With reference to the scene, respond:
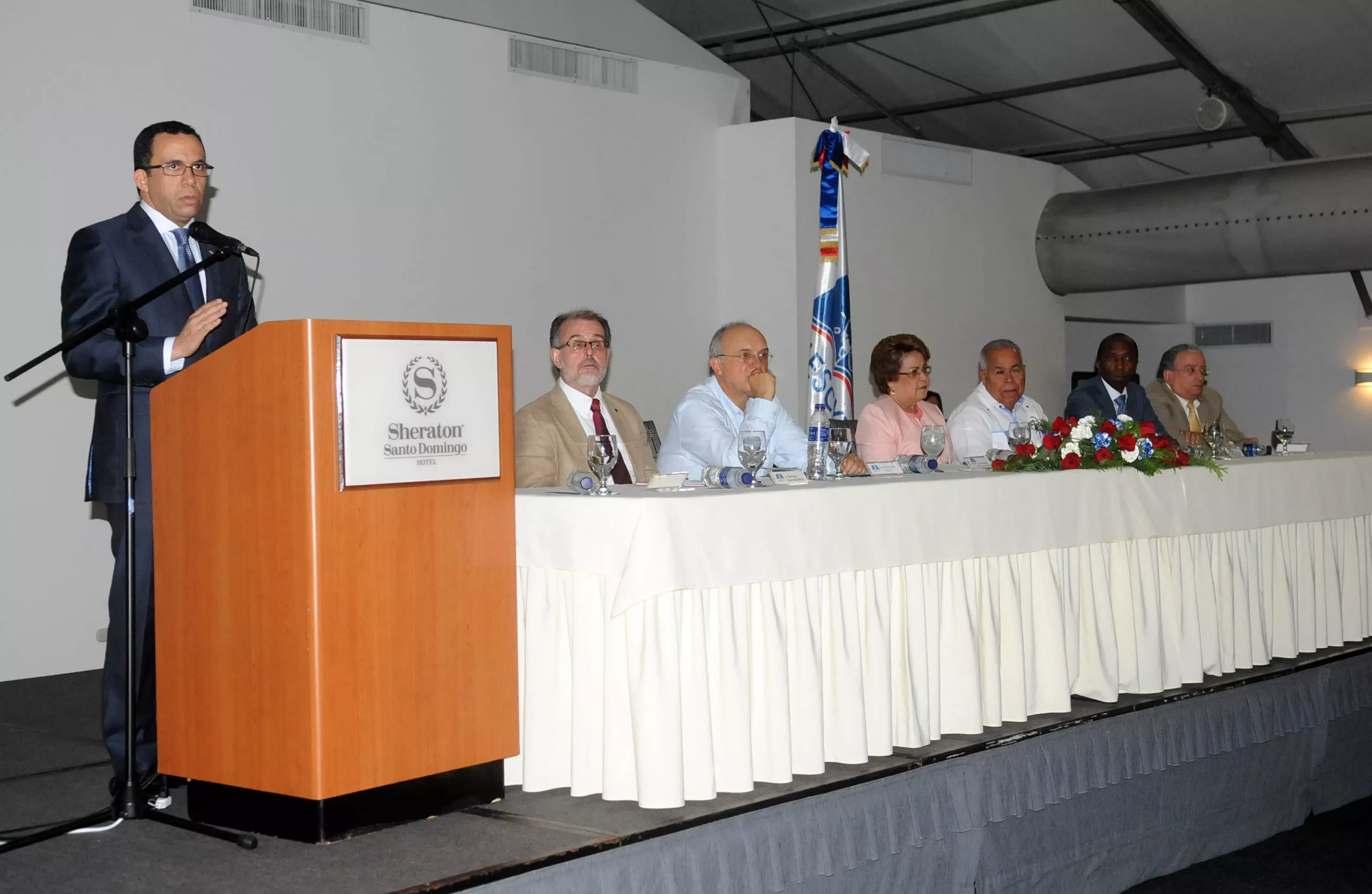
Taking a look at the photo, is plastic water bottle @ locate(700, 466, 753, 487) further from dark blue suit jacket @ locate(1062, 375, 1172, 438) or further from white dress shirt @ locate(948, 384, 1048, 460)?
dark blue suit jacket @ locate(1062, 375, 1172, 438)

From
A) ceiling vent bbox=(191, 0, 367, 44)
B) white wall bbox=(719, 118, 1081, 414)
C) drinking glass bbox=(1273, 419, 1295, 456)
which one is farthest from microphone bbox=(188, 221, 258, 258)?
white wall bbox=(719, 118, 1081, 414)

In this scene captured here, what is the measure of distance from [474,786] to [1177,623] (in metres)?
2.19

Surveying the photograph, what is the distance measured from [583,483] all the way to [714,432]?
1.03 meters

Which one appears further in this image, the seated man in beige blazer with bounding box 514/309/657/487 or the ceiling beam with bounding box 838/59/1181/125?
the ceiling beam with bounding box 838/59/1181/125

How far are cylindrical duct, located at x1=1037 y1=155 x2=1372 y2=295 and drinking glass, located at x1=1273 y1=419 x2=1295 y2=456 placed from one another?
11.2ft

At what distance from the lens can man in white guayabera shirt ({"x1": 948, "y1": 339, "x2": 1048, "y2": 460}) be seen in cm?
463

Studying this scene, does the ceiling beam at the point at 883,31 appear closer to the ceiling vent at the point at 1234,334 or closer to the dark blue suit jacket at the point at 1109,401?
the dark blue suit jacket at the point at 1109,401

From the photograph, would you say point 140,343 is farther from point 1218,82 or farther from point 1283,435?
point 1218,82

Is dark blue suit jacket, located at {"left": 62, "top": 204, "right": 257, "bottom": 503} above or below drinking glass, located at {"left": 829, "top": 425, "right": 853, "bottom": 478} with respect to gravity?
above

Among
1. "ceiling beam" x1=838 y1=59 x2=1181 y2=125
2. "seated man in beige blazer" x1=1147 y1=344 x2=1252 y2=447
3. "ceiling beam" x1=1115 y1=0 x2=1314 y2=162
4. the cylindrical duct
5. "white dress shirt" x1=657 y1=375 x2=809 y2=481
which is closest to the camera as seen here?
"white dress shirt" x1=657 y1=375 x2=809 y2=481

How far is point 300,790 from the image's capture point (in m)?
2.24

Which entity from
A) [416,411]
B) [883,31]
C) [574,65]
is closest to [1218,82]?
[883,31]

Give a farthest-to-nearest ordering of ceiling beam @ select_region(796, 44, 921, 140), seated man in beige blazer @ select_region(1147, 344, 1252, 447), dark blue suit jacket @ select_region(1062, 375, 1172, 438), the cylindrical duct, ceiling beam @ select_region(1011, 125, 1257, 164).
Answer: ceiling beam @ select_region(1011, 125, 1257, 164) < ceiling beam @ select_region(796, 44, 921, 140) < the cylindrical duct < seated man in beige blazer @ select_region(1147, 344, 1252, 447) < dark blue suit jacket @ select_region(1062, 375, 1172, 438)

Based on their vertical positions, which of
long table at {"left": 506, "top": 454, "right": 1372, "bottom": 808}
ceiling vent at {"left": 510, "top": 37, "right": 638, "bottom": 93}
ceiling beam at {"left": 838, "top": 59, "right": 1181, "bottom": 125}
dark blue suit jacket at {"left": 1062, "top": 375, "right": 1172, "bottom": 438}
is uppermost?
ceiling beam at {"left": 838, "top": 59, "right": 1181, "bottom": 125}
